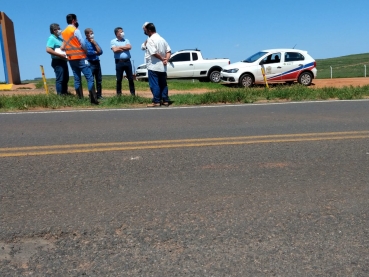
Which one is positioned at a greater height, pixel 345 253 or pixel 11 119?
pixel 11 119

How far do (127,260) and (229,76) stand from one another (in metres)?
16.3

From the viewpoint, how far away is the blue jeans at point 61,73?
35.4 ft

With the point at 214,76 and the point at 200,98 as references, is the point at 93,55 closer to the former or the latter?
the point at 200,98

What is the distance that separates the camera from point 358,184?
4.05 meters

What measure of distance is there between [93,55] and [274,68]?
31.6 feet

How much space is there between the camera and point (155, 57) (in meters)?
9.65

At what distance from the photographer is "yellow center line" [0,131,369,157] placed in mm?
5336

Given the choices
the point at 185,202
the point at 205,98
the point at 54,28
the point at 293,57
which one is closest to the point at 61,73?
the point at 54,28

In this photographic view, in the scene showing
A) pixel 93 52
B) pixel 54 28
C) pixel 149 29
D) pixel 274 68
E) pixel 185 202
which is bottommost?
pixel 185 202

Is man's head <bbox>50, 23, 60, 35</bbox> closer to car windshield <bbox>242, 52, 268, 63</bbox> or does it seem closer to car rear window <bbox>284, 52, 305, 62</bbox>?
car windshield <bbox>242, 52, 268, 63</bbox>

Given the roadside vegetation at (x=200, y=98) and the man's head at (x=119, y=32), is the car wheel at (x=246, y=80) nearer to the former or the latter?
the roadside vegetation at (x=200, y=98)

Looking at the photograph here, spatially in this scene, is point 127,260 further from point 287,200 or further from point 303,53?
point 303,53

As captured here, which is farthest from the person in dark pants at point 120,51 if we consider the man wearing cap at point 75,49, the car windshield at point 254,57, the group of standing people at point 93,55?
the car windshield at point 254,57

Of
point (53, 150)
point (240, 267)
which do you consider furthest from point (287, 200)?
point (53, 150)
